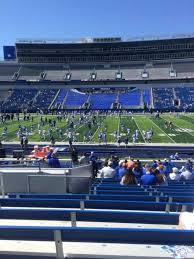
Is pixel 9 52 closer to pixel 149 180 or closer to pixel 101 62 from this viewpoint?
pixel 101 62

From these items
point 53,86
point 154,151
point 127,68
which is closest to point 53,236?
point 154,151

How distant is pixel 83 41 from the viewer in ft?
302

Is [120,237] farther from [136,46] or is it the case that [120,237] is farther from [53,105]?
[136,46]

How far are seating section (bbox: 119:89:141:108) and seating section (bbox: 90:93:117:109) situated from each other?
166cm

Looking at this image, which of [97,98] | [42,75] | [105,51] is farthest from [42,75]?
[97,98]

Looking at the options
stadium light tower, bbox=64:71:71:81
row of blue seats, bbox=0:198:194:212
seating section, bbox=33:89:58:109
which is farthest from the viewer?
stadium light tower, bbox=64:71:71:81

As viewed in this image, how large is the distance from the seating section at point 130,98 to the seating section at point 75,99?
22.8ft

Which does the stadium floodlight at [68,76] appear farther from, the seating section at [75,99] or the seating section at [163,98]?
the seating section at [163,98]

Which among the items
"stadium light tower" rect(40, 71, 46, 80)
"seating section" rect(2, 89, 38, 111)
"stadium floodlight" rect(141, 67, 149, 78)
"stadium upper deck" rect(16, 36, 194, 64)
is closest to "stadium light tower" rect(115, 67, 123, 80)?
"stadium floodlight" rect(141, 67, 149, 78)

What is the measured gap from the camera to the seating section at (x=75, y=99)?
67.5 meters

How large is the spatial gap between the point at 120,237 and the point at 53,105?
66051 mm

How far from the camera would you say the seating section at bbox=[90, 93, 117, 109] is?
6629 centimetres

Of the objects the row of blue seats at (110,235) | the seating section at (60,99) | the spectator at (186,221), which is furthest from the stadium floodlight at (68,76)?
the row of blue seats at (110,235)

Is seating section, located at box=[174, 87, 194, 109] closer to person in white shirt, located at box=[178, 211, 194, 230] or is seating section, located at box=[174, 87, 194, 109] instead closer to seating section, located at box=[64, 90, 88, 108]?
seating section, located at box=[64, 90, 88, 108]
